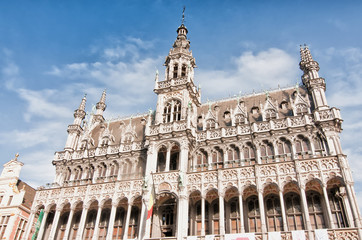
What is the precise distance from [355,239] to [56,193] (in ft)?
99.5

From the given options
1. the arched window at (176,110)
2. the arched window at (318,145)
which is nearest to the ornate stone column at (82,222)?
the arched window at (176,110)

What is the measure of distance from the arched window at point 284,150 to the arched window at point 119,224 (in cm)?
1796

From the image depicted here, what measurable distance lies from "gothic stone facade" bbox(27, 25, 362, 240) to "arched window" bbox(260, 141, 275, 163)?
12 cm

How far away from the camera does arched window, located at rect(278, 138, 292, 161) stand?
33094 mm

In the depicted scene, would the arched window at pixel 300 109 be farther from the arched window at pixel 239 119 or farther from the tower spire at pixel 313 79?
the arched window at pixel 239 119

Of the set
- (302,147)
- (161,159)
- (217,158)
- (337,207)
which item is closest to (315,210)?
(337,207)

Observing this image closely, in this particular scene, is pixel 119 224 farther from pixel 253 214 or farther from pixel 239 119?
pixel 239 119

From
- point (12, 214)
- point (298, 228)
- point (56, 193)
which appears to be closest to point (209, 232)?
point (298, 228)

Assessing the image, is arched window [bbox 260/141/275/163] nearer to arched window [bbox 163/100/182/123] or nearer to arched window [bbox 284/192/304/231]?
arched window [bbox 284/192/304/231]

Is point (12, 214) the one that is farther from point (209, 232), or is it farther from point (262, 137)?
point (262, 137)

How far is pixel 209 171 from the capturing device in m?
31.9

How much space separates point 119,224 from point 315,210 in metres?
19.8

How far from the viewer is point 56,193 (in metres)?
37.4

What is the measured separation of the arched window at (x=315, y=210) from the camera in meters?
28.5
